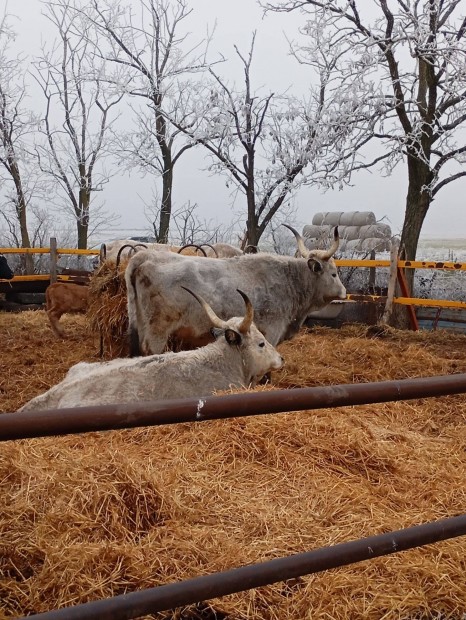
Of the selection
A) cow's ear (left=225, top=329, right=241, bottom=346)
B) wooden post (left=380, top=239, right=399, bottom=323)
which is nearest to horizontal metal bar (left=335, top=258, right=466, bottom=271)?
wooden post (left=380, top=239, right=399, bottom=323)

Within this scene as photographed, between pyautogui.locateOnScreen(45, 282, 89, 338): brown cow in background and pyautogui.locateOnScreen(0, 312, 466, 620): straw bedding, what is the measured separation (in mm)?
7552

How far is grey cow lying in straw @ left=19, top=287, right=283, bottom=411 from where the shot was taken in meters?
4.73

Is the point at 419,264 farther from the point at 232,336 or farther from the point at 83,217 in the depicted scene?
the point at 83,217

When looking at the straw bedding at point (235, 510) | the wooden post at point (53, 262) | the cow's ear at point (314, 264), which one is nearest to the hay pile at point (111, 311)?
the cow's ear at point (314, 264)

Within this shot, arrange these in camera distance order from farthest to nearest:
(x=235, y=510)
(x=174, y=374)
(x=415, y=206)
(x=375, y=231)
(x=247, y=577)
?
(x=375, y=231), (x=415, y=206), (x=174, y=374), (x=235, y=510), (x=247, y=577)

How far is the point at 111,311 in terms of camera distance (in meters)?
8.88

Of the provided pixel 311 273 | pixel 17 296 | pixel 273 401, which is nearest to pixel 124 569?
pixel 273 401

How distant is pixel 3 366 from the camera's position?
8766mm

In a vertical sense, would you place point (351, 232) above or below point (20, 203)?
below

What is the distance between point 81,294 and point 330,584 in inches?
378

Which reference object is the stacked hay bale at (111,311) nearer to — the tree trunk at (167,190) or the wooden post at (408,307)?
the wooden post at (408,307)

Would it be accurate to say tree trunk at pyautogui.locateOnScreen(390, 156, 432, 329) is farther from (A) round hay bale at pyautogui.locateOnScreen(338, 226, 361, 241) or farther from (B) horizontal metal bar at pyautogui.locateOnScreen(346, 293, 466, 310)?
(A) round hay bale at pyautogui.locateOnScreen(338, 226, 361, 241)

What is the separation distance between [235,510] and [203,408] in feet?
5.15

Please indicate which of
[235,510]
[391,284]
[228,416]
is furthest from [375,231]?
[228,416]
